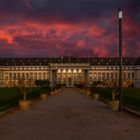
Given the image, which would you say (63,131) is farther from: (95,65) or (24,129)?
(95,65)

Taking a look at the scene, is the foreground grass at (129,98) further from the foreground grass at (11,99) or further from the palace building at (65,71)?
the palace building at (65,71)

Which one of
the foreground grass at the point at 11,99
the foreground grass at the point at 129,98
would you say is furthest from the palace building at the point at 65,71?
the foreground grass at the point at 11,99

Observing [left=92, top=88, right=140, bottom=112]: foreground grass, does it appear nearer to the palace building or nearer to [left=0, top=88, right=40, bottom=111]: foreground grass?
[left=0, top=88, right=40, bottom=111]: foreground grass

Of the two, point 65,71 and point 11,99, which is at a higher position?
point 65,71

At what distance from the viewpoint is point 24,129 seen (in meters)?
14.4

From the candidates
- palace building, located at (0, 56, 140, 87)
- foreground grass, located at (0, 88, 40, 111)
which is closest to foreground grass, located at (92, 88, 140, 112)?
foreground grass, located at (0, 88, 40, 111)

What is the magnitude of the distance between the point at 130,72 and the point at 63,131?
582 feet

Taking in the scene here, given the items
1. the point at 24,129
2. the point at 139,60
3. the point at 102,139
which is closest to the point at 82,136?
the point at 102,139

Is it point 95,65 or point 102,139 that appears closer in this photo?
point 102,139

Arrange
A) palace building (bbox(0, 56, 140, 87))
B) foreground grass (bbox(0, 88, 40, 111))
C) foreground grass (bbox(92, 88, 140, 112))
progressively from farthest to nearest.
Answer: palace building (bbox(0, 56, 140, 87)), foreground grass (bbox(0, 88, 40, 111)), foreground grass (bbox(92, 88, 140, 112))

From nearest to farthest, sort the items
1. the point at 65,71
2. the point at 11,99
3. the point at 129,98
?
1. the point at 11,99
2. the point at 129,98
3. the point at 65,71

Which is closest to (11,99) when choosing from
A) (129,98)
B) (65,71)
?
(129,98)

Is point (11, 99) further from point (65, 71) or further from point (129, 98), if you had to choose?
point (65, 71)

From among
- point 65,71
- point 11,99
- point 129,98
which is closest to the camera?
point 11,99
